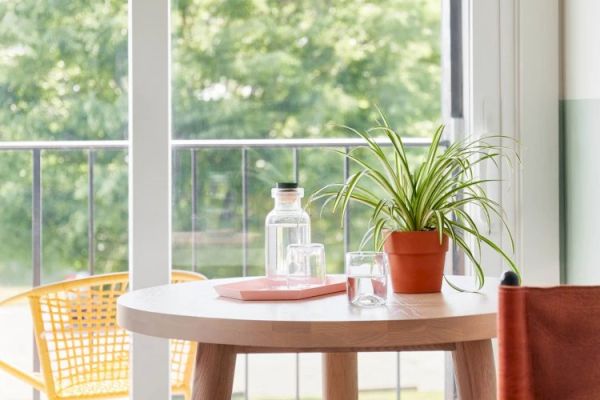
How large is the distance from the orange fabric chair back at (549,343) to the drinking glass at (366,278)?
0.61m

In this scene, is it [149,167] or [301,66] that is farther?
[301,66]

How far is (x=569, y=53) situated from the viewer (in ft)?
7.98

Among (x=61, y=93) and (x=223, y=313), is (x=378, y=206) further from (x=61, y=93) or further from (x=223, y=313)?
(x=61, y=93)

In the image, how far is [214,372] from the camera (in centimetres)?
162

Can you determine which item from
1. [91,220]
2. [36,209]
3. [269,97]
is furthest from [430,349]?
[36,209]

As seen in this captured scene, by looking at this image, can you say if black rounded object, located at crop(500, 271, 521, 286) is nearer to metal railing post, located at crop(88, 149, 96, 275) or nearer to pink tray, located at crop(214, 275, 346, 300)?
pink tray, located at crop(214, 275, 346, 300)

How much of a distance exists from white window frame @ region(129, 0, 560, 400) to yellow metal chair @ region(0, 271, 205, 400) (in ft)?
0.16

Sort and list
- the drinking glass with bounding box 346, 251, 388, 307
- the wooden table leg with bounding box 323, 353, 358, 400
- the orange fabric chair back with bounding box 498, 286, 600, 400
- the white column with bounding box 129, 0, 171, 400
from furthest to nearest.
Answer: the white column with bounding box 129, 0, 171, 400 < the wooden table leg with bounding box 323, 353, 358, 400 < the drinking glass with bounding box 346, 251, 388, 307 < the orange fabric chair back with bounding box 498, 286, 600, 400

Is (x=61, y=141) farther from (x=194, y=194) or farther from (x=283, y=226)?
(x=283, y=226)

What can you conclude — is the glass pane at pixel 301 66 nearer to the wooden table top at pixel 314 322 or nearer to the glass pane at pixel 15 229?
the glass pane at pixel 15 229

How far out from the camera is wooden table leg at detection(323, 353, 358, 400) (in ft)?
6.51

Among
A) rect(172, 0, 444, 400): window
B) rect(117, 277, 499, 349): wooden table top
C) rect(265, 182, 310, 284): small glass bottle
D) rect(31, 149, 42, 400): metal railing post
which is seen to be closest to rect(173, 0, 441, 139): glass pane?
rect(172, 0, 444, 400): window

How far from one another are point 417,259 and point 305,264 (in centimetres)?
24

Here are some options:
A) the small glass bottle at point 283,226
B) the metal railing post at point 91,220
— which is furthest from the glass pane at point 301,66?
the small glass bottle at point 283,226
